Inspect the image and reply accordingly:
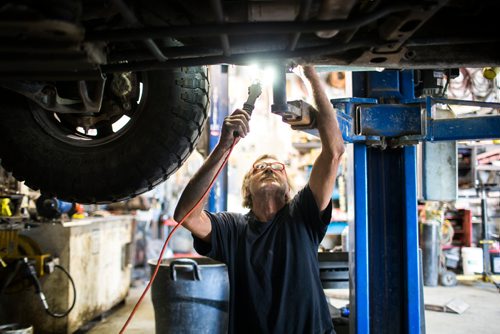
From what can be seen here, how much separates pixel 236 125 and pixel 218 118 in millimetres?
1928

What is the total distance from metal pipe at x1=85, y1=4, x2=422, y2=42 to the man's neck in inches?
40.7

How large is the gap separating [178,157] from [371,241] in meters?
1.04

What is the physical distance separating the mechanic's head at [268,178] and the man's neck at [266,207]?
0.03 meters

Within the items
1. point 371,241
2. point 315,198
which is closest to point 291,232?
point 315,198

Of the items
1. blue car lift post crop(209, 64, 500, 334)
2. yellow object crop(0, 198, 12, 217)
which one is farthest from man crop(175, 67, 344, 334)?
yellow object crop(0, 198, 12, 217)

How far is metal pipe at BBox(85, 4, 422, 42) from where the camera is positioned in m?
0.73

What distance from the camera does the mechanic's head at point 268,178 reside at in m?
1.72

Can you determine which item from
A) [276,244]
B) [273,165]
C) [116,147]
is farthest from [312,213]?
[116,147]

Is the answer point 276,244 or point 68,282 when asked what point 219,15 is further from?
point 68,282

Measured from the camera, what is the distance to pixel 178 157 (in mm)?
1249

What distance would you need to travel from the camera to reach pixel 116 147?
1.24 meters

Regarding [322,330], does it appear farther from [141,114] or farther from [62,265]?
[62,265]

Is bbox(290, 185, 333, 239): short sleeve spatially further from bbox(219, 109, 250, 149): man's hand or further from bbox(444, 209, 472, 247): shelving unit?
bbox(444, 209, 472, 247): shelving unit

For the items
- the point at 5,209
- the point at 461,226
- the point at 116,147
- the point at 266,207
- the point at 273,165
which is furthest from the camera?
the point at 461,226
